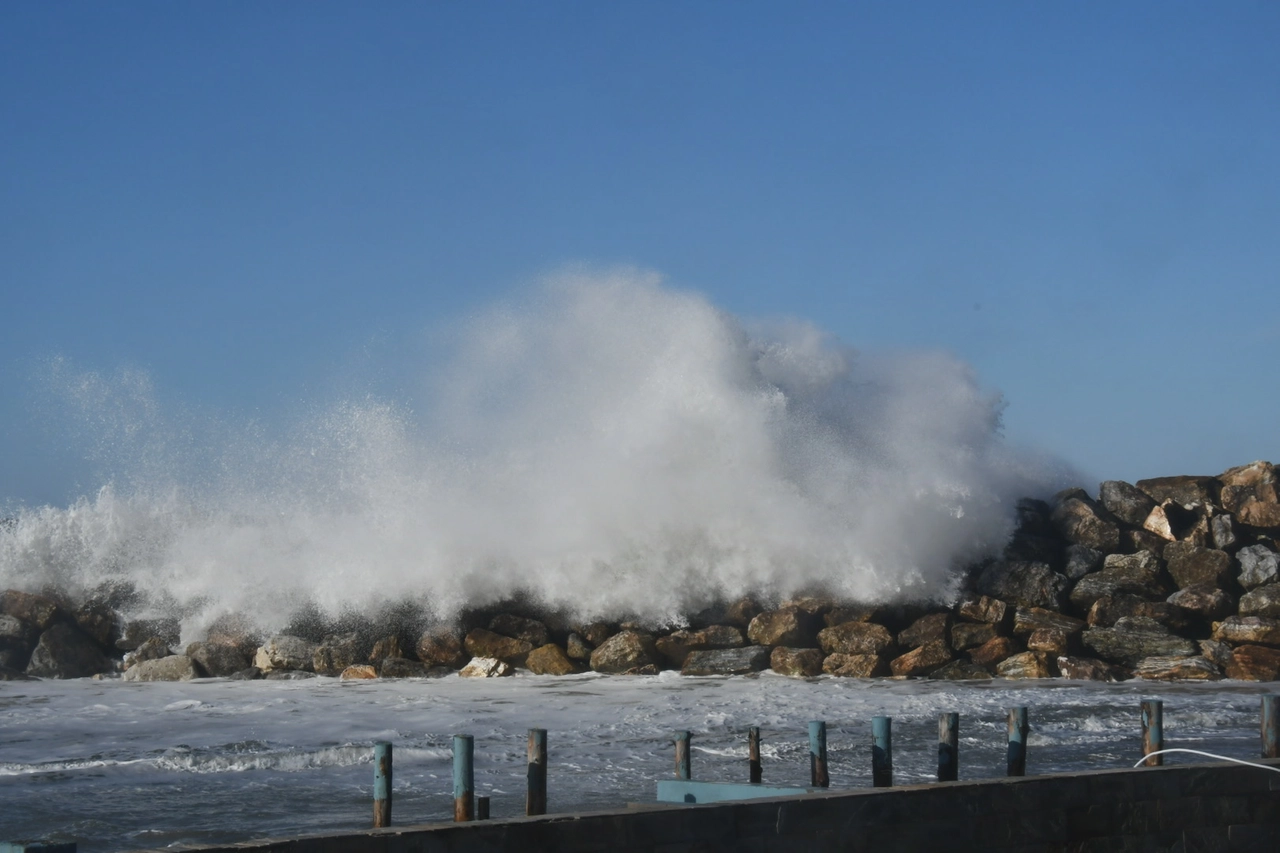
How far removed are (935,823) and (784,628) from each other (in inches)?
438

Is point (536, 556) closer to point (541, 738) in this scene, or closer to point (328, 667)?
point (328, 667)

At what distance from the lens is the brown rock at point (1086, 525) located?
19.3 metres

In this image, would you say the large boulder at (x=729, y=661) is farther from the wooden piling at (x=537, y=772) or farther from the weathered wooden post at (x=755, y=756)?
the wooden piling at (x=537, y=772)

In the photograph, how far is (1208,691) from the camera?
1484 cm

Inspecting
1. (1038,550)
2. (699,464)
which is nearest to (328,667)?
(699,464)

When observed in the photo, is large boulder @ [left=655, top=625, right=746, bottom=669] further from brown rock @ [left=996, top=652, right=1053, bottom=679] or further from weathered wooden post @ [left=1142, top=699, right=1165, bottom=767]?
weathered wooden post @ [left=1142, top=699, right=1165, bottom=767]

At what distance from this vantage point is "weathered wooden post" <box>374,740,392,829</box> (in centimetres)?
557

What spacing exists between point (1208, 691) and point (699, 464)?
28.0ft

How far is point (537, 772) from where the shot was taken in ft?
19.8

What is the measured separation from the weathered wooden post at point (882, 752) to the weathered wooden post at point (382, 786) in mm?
2596

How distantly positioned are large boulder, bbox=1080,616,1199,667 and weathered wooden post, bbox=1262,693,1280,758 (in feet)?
29.3

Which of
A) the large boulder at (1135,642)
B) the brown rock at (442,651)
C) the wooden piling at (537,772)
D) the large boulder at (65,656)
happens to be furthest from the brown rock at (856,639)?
the wooden piling at (537,772)

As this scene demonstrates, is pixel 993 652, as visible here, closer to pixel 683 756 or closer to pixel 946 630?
pixel 946 630

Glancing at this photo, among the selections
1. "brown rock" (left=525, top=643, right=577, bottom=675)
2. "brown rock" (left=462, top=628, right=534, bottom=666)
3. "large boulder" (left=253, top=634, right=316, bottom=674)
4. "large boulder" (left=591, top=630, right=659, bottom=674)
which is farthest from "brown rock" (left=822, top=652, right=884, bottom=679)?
"large boulder" (left=253, top=634, right=316, bottom=674)
